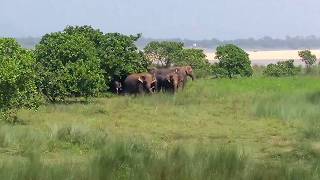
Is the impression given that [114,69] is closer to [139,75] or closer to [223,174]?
[139,75]

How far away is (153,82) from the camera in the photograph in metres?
24.9

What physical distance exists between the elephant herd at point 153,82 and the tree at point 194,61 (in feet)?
21.7

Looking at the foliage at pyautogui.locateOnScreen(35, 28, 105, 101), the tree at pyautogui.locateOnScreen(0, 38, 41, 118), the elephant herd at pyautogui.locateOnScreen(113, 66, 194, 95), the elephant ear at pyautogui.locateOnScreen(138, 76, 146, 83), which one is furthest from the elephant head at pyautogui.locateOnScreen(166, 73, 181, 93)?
the tree at pyautogui.locateOnScreen(0, 38, 41, 118)

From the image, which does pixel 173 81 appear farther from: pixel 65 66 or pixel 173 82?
pixel 65 66

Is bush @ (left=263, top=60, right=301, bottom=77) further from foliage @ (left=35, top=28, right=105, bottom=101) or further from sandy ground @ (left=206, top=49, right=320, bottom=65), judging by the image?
sandy ground @ (left=206, top=49, right=320, bottom=65)

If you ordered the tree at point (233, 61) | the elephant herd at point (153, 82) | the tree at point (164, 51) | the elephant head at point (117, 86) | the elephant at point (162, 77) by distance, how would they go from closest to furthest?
1. the elephant herd at point (153, 82)
2. the elephant head at point (117, 86)
3. the elephant at point (162, 77)
4. the tree at point (233, 61)
5. the tree at point (164, 51)

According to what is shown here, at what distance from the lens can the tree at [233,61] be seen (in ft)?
109

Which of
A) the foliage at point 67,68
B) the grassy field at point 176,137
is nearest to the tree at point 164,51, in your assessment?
the grassy field at point 176,137

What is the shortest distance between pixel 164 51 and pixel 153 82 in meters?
10.6

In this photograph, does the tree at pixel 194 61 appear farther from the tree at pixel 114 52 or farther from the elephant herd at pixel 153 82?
the tree at pixel 114 52

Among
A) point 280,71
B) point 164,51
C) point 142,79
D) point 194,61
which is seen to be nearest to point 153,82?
point 142,79

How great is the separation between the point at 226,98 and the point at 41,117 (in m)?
7.74

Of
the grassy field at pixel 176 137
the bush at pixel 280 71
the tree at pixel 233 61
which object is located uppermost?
the tree at pixel 233 61

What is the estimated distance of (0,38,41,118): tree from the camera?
1451 centimetres
